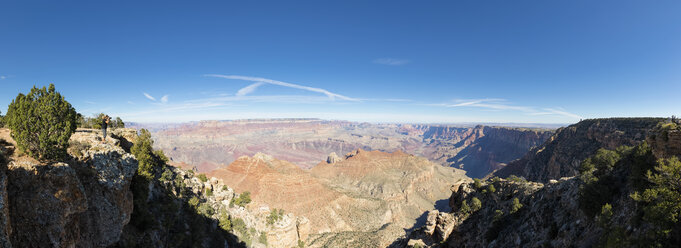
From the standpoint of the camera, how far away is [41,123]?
52.9ft

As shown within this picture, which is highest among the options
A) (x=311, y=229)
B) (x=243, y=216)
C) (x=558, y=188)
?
(x=558, y=188)

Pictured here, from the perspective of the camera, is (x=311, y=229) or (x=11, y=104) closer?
(x=11, y=104)

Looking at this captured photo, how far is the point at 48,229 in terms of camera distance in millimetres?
13266

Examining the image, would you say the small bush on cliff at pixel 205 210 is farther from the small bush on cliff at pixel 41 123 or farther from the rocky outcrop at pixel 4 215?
the rocky outcrop at pixel 4 215

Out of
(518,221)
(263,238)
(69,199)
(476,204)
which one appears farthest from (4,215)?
(476,204)

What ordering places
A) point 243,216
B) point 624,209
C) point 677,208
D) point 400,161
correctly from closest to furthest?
point 677,208 < point 624,209 < point 243,216 < point 400,161

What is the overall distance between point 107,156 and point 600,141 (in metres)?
129

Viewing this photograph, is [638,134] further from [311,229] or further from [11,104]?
[11,104]

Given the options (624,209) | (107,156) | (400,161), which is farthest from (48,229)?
(400,161)

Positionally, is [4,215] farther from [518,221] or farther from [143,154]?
[518,221]

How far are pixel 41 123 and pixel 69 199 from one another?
256 inches

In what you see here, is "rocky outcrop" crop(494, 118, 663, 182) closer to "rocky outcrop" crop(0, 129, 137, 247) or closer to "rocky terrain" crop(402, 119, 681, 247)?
"rocky terrain" crop(402, 119, 681, 247)

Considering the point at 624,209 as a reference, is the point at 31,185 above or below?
above

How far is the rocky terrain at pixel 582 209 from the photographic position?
1298cm
